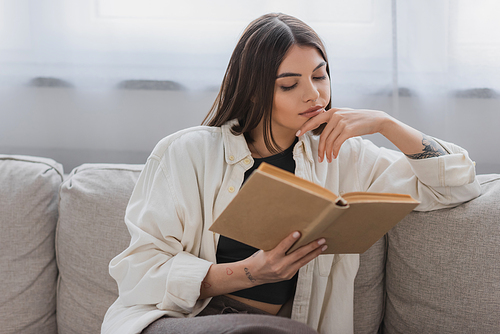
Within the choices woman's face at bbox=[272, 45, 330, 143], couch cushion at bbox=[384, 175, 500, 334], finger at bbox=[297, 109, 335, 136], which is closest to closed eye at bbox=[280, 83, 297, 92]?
woman's face at bbox=[272, 45, 330, 143]

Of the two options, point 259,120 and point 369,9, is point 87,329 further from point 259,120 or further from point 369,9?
point 369,9

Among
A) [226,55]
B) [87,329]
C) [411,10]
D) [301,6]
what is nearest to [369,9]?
[411,10]

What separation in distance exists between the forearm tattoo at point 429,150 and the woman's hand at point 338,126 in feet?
0.40

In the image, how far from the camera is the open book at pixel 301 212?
72cm

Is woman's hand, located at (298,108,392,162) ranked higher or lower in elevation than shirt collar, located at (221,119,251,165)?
higher

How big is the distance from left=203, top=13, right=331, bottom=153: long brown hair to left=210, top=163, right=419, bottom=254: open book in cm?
43

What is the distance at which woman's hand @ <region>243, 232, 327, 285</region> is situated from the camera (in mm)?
879

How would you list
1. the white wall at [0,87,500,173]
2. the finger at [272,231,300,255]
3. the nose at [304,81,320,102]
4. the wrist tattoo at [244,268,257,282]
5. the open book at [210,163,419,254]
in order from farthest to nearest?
the white wall at [0,87,500,173] → the nose at [304,81,320,102] → the wrist tattoo at [244,268,257,282] → the finger at [272,231,300,255] → the open book at [210,163,419,254]

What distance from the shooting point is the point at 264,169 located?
717 millimetres

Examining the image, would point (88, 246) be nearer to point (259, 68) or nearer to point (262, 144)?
point (262, 144)

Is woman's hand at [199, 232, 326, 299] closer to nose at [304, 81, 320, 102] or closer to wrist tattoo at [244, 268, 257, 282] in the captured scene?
wrist tattoo at [244, 268, 257, 282]

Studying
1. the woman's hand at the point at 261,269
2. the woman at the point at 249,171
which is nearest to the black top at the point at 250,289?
the woman at the point at 249,171

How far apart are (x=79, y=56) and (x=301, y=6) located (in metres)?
0.90

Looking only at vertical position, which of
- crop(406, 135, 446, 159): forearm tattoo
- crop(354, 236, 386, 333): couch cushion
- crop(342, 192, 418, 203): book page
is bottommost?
crop(354, 236, 386, 333): couch cushion
